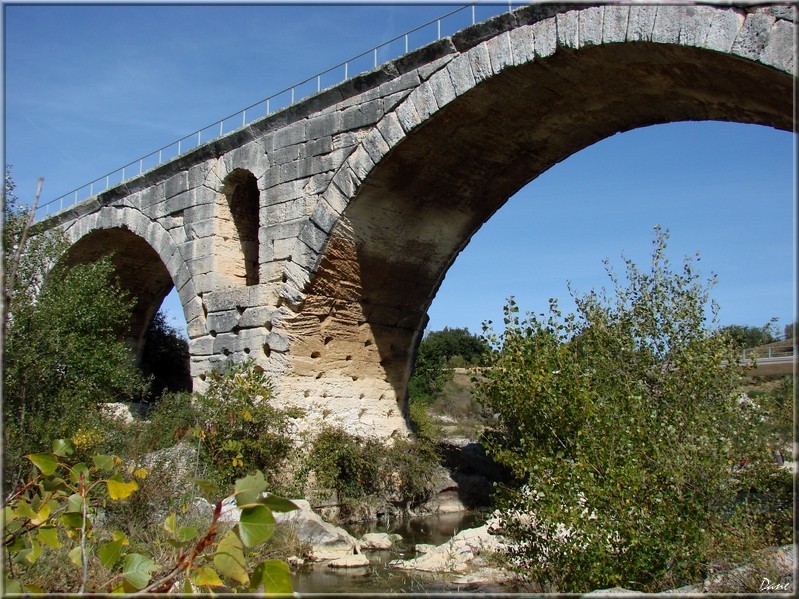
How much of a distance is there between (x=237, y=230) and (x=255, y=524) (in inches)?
356

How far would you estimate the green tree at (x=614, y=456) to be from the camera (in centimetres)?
450

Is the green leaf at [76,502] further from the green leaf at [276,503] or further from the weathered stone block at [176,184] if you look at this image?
the weathered stone block at [176,184]

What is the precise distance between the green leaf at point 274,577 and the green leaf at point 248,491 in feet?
0.58

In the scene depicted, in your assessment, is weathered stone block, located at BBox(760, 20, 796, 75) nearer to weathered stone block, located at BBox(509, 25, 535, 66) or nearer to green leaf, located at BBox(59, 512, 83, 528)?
weathered stone block, located at BBox(509, 25, 535, 66)

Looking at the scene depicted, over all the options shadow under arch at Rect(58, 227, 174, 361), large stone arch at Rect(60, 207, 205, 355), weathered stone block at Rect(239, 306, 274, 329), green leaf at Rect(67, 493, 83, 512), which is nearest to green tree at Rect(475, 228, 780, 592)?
green leaf at Rect(67, 493, 83, 512)

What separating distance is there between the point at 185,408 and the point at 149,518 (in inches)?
113

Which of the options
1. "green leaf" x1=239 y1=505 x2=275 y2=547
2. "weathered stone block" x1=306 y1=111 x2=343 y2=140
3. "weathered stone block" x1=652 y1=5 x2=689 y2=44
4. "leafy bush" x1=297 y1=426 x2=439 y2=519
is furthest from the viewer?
"leafy bush" x1=297 y1=426 x2=439 y2=519

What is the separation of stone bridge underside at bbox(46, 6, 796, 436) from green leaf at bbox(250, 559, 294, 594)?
17.1 feet

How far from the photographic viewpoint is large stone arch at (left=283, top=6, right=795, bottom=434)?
620 cm

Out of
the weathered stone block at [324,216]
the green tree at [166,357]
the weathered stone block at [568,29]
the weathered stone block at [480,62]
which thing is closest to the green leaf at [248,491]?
the weathered stone block at [568,29]

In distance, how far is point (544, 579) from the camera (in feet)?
16.1

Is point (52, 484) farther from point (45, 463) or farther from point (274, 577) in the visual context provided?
point (274, 577)

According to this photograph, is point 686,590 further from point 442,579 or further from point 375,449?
point 375,449

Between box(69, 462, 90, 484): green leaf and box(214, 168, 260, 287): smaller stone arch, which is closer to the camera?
box(69, 462, 90, 484): green leaf
